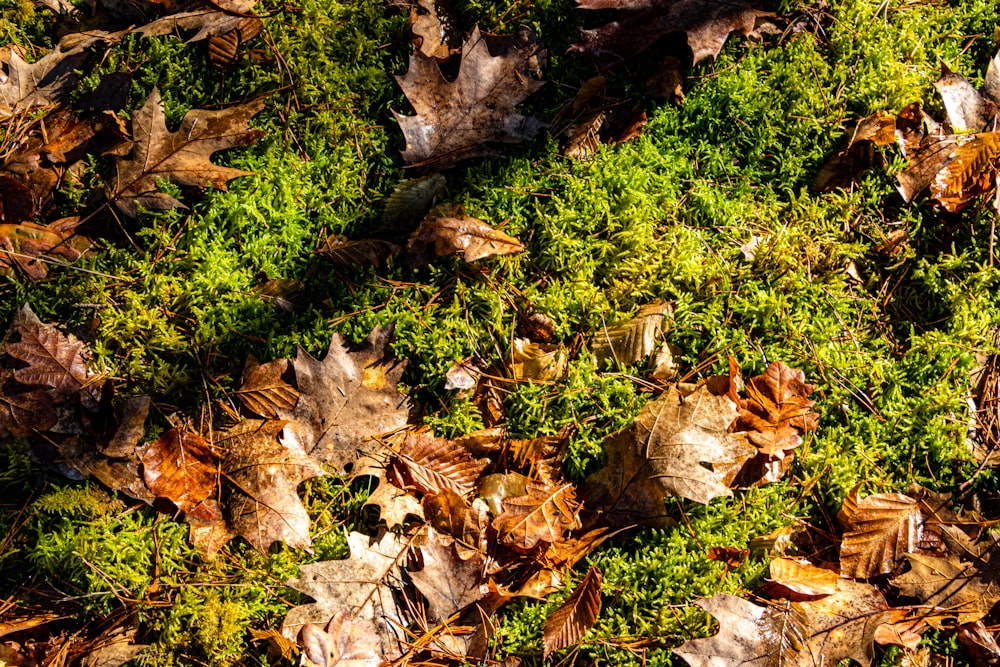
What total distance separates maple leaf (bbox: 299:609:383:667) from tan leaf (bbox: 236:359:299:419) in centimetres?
82

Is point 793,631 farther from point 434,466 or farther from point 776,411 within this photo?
point 434,466

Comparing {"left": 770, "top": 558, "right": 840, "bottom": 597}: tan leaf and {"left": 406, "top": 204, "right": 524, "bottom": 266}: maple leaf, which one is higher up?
{"left": 406, "top": 204, "right": 524, "bottom": 266}: maple leaf

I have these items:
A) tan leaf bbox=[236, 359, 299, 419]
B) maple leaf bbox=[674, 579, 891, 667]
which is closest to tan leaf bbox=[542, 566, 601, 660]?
maple leaf bbox=[674, 579, 891, 667]

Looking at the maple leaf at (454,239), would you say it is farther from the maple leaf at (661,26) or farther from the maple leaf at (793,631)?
the maple leaf at (793,631)

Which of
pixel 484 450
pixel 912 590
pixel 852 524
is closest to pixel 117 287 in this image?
pixel 484 450

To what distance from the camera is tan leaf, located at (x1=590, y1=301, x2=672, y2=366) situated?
288 centimetres

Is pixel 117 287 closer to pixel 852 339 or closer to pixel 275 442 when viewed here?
pixel 275 442

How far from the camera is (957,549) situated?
2.72 m

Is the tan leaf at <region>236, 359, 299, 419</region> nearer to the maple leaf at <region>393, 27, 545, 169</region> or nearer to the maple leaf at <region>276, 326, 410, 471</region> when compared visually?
the maple leaf at <region>276, 326, 410, 471</region>

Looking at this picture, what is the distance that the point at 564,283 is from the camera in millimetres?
3012

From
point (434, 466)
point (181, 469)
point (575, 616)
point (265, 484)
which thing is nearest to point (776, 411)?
point (575, 616)

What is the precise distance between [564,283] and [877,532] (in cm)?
159

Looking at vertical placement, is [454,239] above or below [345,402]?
above

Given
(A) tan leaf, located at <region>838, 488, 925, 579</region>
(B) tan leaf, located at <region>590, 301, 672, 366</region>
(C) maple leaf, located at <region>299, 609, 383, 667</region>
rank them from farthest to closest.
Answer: (B) tan leaf, located at <region>590, 301, 672, 366</region> → (A) tan leaf, located at <region>838, 488, 925, 579</region> → (C) maple leaf, located at <region>299, 609, 383, 667</region>
